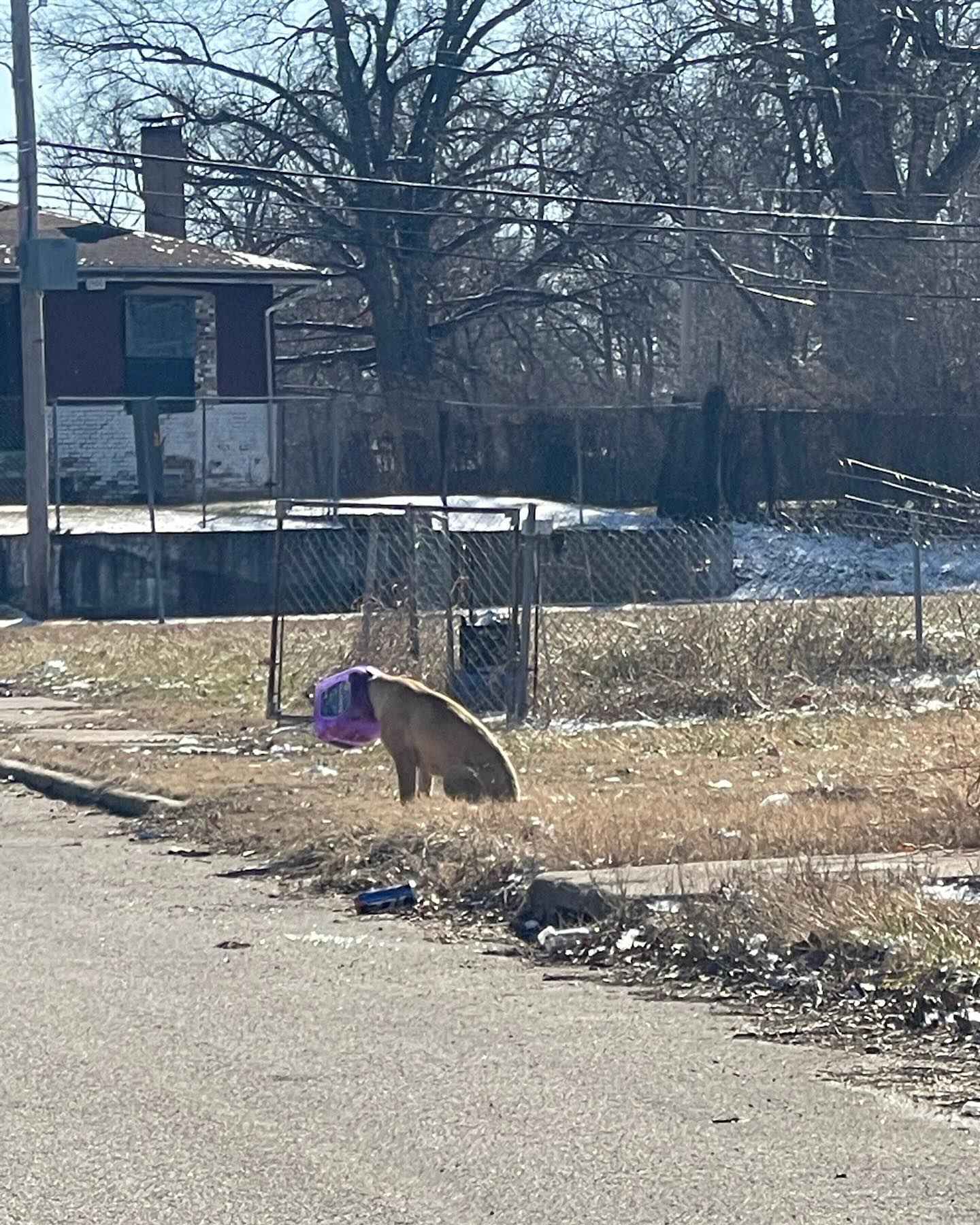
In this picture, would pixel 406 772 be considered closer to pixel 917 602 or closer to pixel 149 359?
pixel 917 602

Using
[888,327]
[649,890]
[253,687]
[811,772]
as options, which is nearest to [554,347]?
[888,327]

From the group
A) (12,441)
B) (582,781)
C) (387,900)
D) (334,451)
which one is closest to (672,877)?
(387,900)

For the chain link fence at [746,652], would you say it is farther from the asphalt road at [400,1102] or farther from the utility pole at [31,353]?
the asphalt road at [400,1102]

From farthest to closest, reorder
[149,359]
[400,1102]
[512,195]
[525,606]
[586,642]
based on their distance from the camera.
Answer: [149,359] < [512,195] < [586,642] < [525,606] < [400,1102]

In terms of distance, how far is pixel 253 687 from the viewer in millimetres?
17016

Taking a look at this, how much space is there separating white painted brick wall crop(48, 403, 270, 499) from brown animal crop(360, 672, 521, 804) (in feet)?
80.2

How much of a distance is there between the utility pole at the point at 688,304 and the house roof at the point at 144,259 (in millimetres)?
6714

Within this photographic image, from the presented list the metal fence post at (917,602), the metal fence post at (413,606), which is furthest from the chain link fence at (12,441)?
the metal fence post at (917,602)

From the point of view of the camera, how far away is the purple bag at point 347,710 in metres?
11.7

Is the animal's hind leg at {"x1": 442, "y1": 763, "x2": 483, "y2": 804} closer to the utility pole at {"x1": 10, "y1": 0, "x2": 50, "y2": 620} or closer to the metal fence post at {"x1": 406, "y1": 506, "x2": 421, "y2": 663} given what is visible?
the metal fence post at {"x1": 406, "y1": 506, "x2": 421, "y2": 663}

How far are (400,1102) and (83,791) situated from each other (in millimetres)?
6705

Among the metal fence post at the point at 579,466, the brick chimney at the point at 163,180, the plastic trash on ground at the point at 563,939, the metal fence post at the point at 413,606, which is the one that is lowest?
the plastic trash on ground at the point at 563,939

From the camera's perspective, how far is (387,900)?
892 centimetres

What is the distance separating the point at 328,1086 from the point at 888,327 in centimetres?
3411
